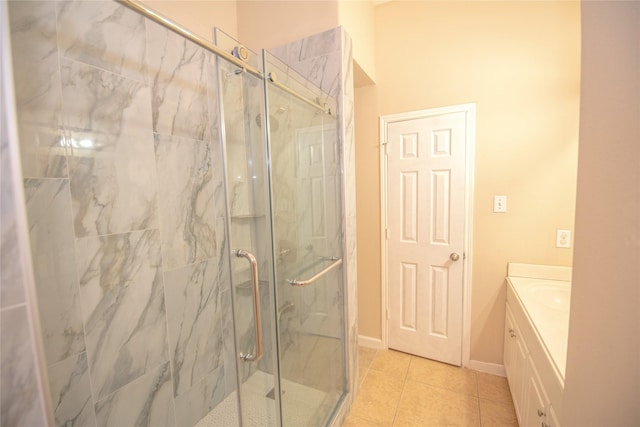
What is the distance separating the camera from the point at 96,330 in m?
1.06

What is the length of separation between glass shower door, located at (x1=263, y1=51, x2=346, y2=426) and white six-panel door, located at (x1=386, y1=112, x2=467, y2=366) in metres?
0.80

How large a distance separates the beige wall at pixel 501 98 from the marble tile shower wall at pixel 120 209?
1.64m

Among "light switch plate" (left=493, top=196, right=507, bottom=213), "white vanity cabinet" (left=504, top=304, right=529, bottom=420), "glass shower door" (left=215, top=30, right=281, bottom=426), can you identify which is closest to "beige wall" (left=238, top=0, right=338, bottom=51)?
"glass shower door" (left=215, top=30, right=281, bottom=426)

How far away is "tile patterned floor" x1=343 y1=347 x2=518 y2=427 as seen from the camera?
1641 mm

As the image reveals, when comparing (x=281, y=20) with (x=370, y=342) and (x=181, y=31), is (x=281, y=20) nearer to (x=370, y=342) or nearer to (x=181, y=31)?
(x=181, y=31)

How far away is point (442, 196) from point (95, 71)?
2254 millimetres

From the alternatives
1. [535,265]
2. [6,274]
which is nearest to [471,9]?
[535,265]

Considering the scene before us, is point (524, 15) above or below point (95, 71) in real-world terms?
above

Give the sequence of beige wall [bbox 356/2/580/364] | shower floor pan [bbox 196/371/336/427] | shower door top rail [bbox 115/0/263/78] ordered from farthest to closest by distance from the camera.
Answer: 1. beige wall [bbox 356/2/580/364]
2. shower floor pan [bbox 196/371/336/427]
3. shower door top rail [bbox 115/0/263/78]

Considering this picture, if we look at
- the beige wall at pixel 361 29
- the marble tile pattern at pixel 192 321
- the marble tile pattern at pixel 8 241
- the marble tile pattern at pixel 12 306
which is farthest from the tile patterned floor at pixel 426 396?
the beige wall at pixel 361 29

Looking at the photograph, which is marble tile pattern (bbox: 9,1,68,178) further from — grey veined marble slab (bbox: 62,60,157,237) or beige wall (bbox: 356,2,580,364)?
beige wall (bbox: 356,2,580,364)

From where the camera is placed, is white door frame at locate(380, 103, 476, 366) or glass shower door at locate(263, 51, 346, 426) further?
white door frame at locate(380, 103, 476, 366)

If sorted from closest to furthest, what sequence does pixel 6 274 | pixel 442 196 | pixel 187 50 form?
pixel 6 274 < pixel 187 50 < pixel 442 196

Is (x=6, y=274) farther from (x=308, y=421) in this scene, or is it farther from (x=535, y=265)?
(x=535, y=265)
